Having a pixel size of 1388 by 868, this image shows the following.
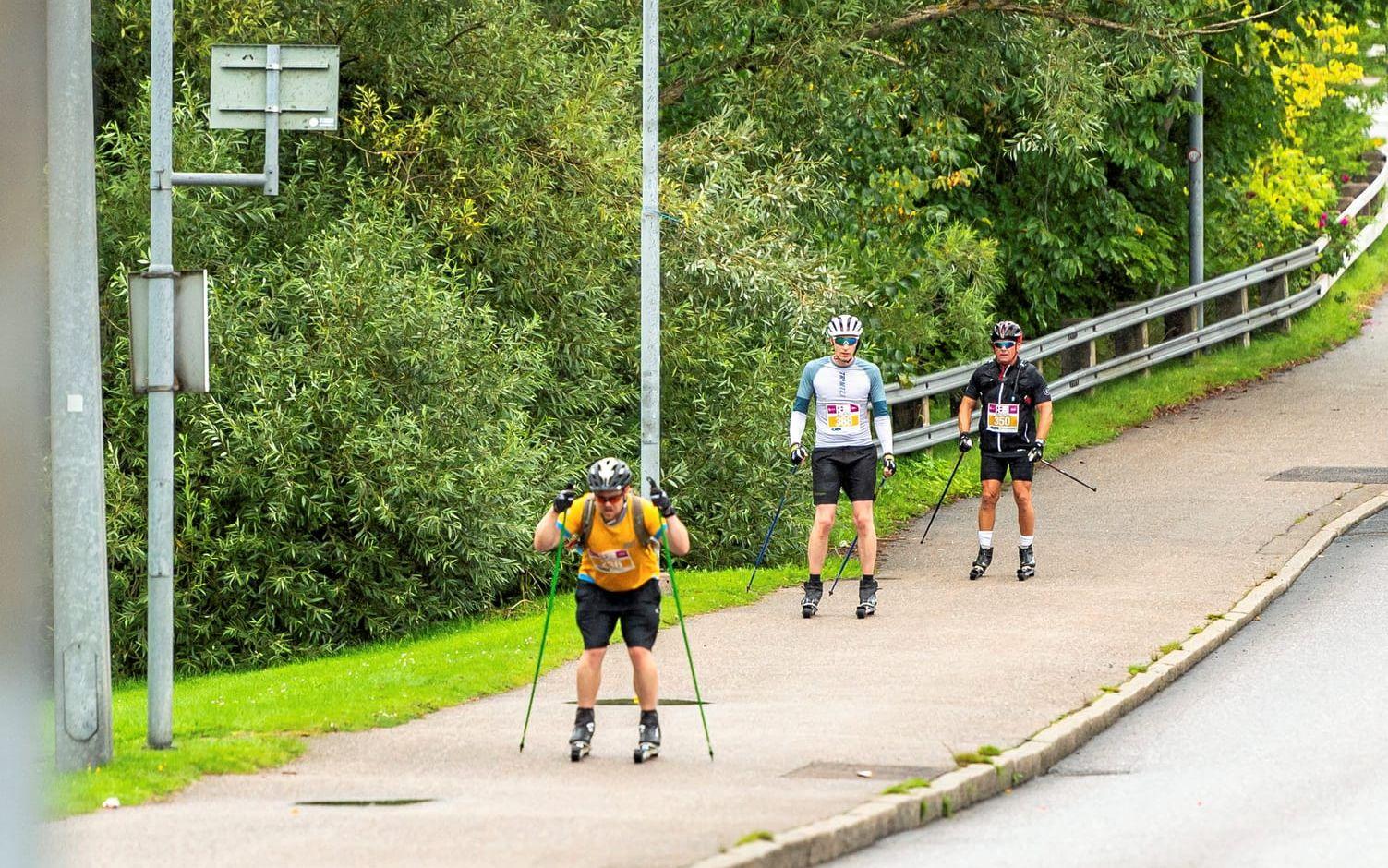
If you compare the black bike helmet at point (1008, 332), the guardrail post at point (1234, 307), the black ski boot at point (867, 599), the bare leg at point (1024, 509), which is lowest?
the black ski boot at point (867, 599)

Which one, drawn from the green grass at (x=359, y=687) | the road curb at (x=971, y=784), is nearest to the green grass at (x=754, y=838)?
the road curb at (x=971, y=784)

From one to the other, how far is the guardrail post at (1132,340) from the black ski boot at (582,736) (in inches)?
750

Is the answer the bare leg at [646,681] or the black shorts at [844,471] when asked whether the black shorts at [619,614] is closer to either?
the bare leg at [646,681]

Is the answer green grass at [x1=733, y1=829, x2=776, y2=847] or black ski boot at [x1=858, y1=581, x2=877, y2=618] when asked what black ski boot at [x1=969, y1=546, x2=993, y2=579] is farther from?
green grass at [x1=733, y1=829, x2=776, y2=847]

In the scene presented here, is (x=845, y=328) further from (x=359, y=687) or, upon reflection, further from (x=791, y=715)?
(x=359, y=687)

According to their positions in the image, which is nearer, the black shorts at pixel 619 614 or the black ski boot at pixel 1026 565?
the black shorts at pixel 619 614

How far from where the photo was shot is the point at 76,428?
342 inches

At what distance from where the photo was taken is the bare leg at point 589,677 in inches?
340

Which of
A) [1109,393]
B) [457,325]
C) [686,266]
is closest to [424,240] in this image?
[457,325]

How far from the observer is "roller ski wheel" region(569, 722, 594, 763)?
335 inches

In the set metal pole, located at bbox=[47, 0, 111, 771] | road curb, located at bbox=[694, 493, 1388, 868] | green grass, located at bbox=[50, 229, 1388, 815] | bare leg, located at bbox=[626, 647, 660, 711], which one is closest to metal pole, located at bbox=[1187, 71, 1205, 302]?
green grass, located at bbox=[50, 229, 1388, 815]

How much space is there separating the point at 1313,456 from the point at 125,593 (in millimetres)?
13309

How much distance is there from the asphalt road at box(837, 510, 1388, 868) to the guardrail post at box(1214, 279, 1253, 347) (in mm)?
16537

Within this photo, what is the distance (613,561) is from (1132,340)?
62.3ft
